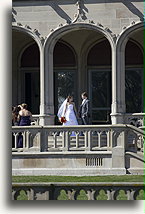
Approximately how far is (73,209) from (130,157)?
10.1 m

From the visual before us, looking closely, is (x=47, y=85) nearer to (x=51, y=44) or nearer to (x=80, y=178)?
(x=51, y=44)

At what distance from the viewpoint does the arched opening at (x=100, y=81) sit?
27.9 m

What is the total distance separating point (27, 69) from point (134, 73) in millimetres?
4395

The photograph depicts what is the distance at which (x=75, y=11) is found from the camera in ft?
79.4

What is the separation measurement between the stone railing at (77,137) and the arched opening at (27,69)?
8.29 metres

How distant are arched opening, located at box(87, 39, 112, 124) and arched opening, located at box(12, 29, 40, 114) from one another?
2199mm

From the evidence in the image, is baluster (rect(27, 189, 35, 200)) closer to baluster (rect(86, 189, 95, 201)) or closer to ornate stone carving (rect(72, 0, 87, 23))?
baluster (rect(86, 189, 95, 201))

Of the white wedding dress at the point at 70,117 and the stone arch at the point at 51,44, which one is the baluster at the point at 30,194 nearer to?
the white wedding dress at the point at 70,117

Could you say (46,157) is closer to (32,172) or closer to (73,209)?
(32,172)

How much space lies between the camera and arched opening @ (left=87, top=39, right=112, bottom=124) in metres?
27.9

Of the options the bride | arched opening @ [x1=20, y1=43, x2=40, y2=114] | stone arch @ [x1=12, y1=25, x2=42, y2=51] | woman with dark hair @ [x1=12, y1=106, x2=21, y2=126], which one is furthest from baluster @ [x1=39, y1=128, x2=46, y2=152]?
arched opening @ [x1=20, y1=43, x2=40, y2=114]

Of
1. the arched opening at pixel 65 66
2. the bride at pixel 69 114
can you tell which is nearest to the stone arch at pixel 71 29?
the bride at pixel 69 114

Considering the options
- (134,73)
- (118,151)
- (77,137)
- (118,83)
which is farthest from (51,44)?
(118,151)

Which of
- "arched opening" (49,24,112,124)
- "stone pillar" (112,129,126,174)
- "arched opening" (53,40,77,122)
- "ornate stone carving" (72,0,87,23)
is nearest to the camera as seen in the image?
"stone pillar" (112,129,126,174)
